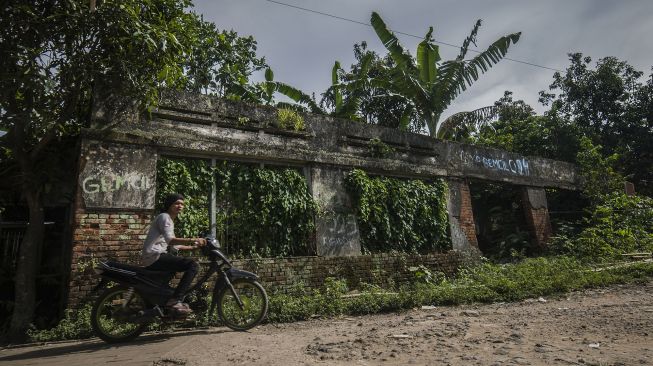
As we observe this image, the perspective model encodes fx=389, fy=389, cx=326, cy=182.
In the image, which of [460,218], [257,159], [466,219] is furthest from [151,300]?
[466,219]

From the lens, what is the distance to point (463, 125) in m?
12.3

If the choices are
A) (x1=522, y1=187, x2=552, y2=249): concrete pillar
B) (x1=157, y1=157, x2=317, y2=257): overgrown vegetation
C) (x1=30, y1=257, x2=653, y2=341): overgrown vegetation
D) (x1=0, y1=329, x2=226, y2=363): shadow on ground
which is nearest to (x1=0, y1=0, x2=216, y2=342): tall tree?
(x1=0, y1=329, x2=226, y2=363): shadow on ground

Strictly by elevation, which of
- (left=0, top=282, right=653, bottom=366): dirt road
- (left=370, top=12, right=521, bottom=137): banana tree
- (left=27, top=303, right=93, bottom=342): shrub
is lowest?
(left=0, top=282, right=653, bottom=366): dirt road

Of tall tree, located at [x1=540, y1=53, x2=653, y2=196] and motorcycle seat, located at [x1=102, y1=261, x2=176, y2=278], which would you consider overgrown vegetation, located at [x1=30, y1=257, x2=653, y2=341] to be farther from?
tall tree, located at [x1=540, y1=53, x2=653, y2=196]

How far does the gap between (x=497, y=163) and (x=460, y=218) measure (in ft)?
8.82

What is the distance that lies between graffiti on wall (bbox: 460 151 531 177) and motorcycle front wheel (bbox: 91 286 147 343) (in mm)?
7946

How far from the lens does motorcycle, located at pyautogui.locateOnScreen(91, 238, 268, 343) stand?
420cm

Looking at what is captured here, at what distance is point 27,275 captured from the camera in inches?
195

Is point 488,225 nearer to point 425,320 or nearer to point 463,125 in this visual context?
point 463,125

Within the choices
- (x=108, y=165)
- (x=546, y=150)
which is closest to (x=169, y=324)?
(x=108, y=165)

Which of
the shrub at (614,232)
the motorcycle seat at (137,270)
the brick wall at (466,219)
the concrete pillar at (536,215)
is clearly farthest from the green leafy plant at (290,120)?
the shrub at (614,232)

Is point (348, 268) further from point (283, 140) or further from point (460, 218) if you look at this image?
point (460, 218)

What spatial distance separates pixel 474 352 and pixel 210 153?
4.67 metres

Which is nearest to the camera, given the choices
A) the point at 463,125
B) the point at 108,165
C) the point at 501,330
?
the point at 501,330
